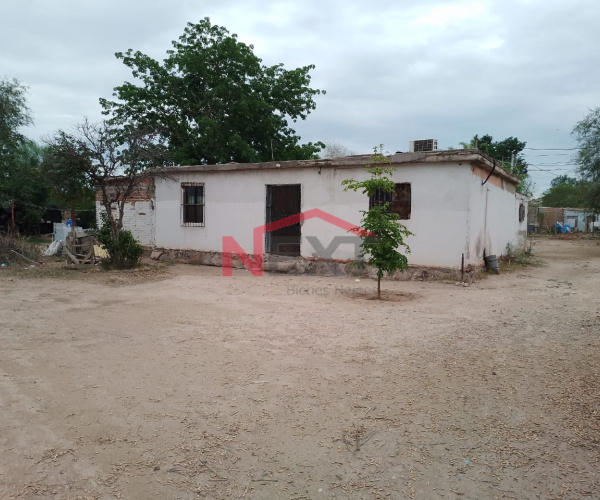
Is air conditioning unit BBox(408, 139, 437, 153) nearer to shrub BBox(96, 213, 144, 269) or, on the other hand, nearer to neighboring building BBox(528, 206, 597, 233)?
shrub BBox(96, 213, 144, 269)

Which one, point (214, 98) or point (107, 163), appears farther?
point (214, 98)

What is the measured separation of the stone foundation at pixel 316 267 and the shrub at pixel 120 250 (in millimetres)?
2061

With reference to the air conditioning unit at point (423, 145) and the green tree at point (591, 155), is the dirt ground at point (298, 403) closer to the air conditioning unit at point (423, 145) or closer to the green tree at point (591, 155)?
the air conditioning unit at point (423, 145)

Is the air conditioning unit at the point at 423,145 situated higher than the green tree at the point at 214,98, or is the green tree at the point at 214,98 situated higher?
the green tree at the point at 214,98

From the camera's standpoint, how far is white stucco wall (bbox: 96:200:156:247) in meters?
13.9

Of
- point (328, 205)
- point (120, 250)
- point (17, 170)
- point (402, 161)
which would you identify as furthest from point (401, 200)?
point (17, 170)

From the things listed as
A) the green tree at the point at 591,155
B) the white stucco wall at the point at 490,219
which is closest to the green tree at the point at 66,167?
the white stucco wall at the point at 490,219

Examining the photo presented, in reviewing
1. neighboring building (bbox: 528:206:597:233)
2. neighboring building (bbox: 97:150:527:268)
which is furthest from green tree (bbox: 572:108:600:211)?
neighboring building (bbox: 528:206:597:233)

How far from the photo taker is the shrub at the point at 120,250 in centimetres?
1113

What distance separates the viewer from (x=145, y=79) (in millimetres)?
20953

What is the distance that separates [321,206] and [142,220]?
6.45 meters

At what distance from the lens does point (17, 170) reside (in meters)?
21.0

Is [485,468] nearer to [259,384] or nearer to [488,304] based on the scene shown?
[259,384]

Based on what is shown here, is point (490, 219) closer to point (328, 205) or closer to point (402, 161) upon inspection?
point (402, 161)
